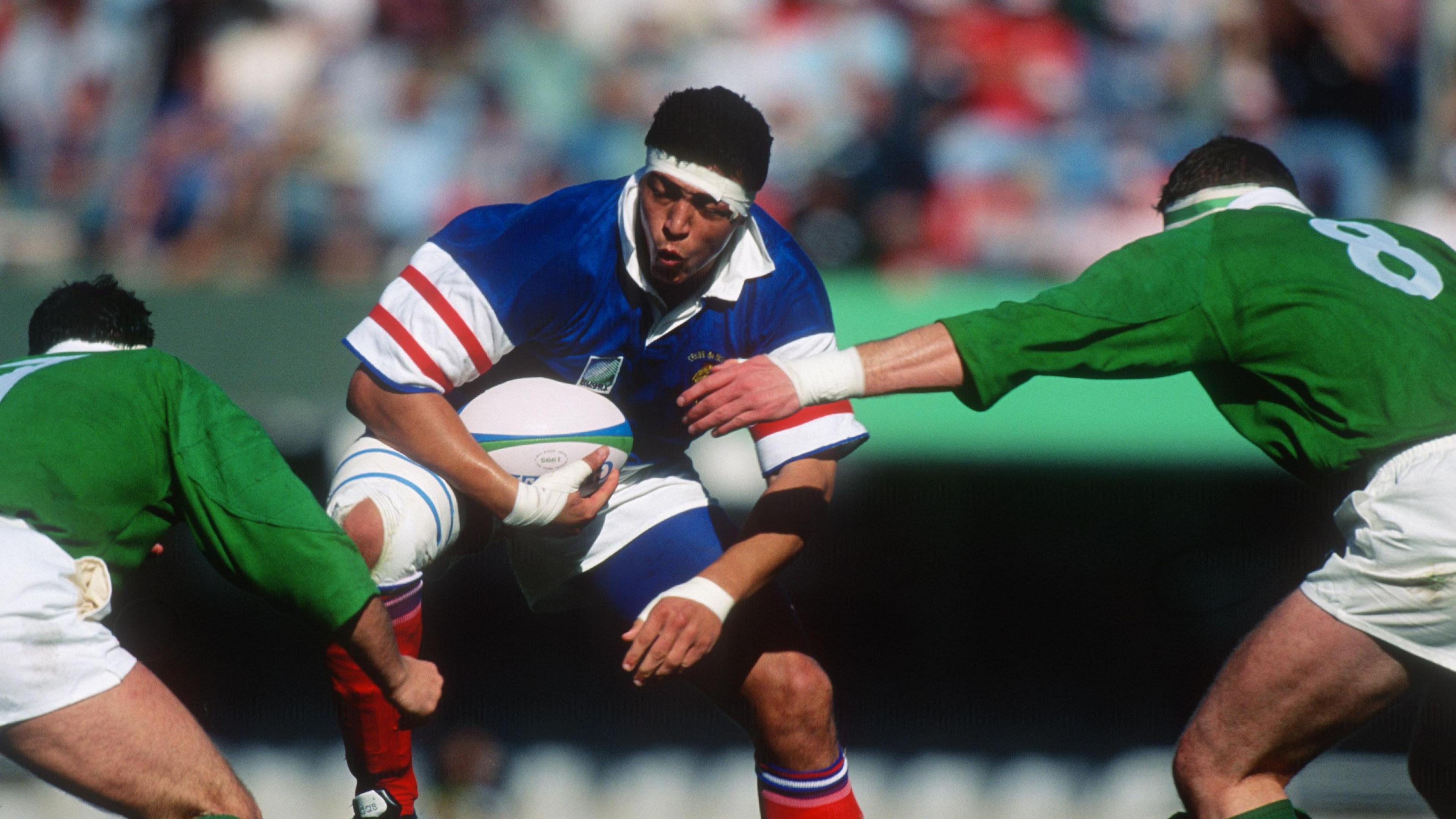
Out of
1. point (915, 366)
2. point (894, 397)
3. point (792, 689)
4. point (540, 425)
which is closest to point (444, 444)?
point (540, 425)

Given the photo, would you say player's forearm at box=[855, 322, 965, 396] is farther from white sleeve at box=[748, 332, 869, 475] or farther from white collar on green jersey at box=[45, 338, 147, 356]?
white collar on green jersey at box=[45, 338, 147, 356]

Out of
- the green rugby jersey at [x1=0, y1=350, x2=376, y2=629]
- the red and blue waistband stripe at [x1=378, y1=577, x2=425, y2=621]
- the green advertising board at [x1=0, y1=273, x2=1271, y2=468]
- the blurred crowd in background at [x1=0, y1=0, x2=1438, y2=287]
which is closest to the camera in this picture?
the green rugby jersey at [x1=0, y1=350, x2=376, y2=629]

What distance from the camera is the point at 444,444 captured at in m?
3.59

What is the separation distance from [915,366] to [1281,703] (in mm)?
1049

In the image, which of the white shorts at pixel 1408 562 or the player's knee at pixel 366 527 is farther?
the player's knee at pixel 366 527

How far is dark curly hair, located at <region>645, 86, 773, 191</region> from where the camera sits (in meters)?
3.62

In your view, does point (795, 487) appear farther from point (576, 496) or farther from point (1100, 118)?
point (1100, 118)

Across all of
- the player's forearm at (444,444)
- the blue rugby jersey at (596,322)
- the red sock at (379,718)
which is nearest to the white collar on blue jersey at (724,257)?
the blue rugby jersey at (596,322)

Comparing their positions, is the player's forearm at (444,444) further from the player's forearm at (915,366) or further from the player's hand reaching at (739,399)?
the player's forearm at (915,366)

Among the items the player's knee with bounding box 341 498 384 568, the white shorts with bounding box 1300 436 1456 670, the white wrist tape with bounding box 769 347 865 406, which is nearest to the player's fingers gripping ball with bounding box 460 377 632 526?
the player's knee with bounding box 341 498 384 568

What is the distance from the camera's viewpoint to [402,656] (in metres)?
3.49

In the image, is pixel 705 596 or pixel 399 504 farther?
pixel 399 504

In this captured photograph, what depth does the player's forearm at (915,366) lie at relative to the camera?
10.5 feet

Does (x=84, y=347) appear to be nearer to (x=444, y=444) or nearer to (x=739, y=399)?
(x=444, y=444)
